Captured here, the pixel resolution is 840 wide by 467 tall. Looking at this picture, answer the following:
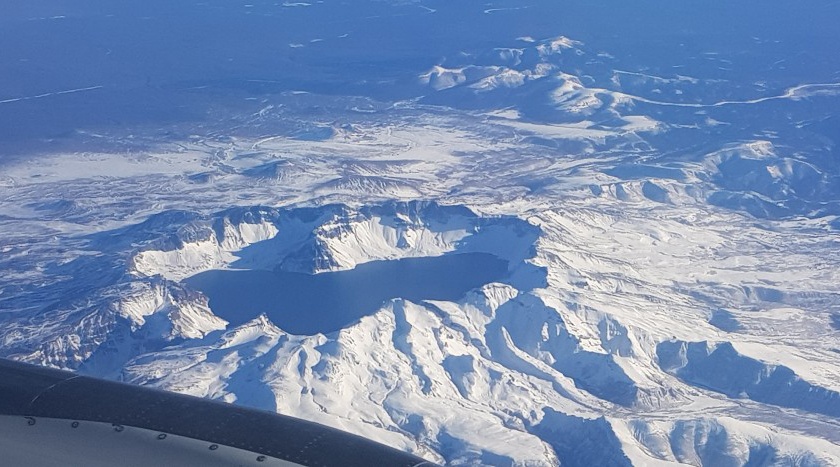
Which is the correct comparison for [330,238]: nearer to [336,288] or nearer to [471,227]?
[336,288]

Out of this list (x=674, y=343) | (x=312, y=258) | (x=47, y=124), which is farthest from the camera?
(x=47, y=124)

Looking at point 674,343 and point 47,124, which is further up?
point 674,343

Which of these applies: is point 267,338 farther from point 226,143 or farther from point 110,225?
point 226,143

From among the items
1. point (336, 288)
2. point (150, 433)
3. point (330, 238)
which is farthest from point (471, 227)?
point (150, 433)

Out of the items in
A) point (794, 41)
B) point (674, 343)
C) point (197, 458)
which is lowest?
point (794, 41)

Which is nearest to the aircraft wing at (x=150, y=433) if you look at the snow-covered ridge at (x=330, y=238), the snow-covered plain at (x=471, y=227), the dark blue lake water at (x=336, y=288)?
the snow-covered plain at (x=471, y=227)

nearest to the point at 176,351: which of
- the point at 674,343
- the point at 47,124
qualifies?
the point at 674,343

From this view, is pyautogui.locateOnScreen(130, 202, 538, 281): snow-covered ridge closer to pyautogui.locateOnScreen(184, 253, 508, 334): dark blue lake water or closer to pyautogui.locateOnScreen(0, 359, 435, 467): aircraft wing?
pyautogui.locateOnScreen(184, 253, 508, 334): dark blue lake water
